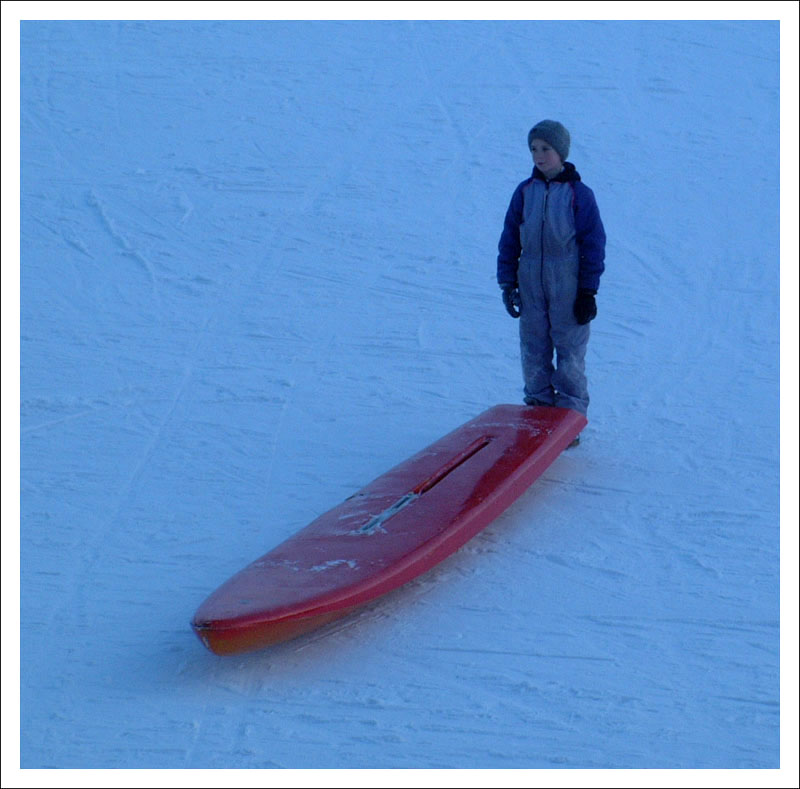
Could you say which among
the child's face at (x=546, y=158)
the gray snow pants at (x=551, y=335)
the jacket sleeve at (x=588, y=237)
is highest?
the child's face at (x=546, y=158)

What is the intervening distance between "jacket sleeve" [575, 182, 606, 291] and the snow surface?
784 millimetres

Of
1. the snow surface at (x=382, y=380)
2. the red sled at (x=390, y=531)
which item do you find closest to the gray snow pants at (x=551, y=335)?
the red sled at (x=390, y=531)

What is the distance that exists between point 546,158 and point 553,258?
1.28ft

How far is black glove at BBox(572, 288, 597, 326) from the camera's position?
5016 mm

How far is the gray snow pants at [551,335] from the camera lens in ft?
16.5

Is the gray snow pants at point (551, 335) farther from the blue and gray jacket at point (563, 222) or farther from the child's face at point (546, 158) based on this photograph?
the child's face at point (546, 158)

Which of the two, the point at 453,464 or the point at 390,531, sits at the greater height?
the point at 453,464

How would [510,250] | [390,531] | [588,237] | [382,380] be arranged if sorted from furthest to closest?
1. [382,380]
2. [510,250]
3. [588,237]
4. [390,531]

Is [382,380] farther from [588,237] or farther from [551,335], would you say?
[588,237]

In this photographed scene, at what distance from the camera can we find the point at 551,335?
5.20 metres

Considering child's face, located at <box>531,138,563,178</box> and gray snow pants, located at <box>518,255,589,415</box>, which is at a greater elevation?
child's face, located at <box>531,138,563,178</box>

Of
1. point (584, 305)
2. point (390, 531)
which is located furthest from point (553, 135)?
point (390, 531)

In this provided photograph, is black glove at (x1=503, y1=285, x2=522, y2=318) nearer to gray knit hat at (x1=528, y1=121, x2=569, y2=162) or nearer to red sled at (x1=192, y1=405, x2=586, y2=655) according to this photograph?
red sled at (x1=192, y1=405, x2=586, y2=655)

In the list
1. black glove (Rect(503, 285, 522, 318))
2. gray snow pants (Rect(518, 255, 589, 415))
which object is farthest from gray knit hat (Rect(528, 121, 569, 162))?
black glove (Rect(503, 285, 522, 318))
